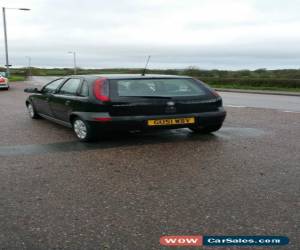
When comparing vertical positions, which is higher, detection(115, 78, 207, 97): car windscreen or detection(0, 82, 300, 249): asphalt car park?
detection(115, 78, 207, 97): car windscreen

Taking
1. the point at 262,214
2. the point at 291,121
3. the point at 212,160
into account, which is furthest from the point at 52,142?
the point at 291,121

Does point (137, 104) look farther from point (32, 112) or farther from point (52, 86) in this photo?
point (32, 112)

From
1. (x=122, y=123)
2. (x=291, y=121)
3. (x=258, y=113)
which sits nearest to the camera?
(x=122, y=123)

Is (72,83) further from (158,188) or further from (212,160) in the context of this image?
(158,188)

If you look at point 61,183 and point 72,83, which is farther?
point 72,83

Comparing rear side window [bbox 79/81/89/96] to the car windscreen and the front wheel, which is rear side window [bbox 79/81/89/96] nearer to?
the front wheel

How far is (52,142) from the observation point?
7195mm

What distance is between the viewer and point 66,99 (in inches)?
304

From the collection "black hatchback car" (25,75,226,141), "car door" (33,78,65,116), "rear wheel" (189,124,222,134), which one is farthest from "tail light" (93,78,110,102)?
"rear wheel" (189,124,222,134)

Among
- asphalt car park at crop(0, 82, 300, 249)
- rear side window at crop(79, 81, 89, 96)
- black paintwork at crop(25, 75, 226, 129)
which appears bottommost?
asphalt car park at crop(0, 82, 300, 249)

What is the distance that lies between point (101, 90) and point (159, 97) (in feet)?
3.30

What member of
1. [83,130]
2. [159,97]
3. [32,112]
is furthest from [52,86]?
[159,97]

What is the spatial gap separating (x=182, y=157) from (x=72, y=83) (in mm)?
3073

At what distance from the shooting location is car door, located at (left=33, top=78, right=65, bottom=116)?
8.66 m
